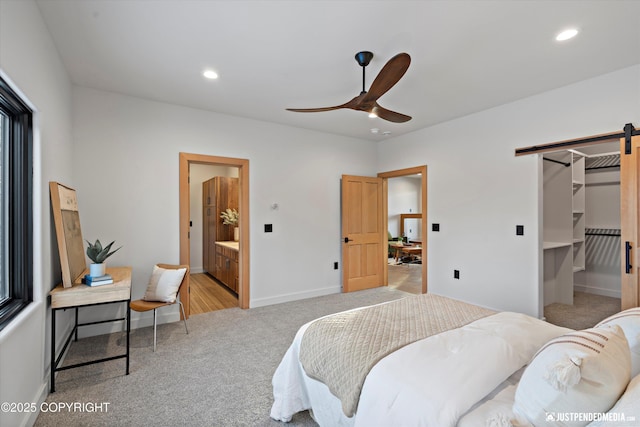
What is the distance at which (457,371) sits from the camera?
133 cm

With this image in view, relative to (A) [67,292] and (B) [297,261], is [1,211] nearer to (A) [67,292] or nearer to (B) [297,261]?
(A) [67,292]

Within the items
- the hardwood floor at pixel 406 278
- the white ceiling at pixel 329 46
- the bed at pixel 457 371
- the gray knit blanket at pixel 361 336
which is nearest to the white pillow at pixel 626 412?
the bed at pixel 457 371

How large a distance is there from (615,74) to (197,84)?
13.5 feet

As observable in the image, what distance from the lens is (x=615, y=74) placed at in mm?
2887

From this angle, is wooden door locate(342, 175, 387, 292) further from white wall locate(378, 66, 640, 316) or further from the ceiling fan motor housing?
the ceiling fan motor housing

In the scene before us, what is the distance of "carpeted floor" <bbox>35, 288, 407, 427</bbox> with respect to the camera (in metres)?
1.99

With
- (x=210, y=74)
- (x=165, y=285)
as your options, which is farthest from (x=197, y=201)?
(x=210, y=74)

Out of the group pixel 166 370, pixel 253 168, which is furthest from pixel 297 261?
pixel 166 370

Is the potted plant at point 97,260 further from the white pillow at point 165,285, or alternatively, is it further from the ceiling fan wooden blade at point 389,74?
the ceiling fan wooden blade at point 389,74

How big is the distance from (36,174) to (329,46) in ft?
7.56

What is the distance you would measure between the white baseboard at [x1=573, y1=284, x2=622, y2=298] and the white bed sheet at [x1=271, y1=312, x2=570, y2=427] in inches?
164

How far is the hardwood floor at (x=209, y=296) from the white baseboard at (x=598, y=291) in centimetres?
552

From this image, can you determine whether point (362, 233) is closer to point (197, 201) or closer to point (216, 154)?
point (216, 154)

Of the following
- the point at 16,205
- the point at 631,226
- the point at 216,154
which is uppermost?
the point at 216,154
